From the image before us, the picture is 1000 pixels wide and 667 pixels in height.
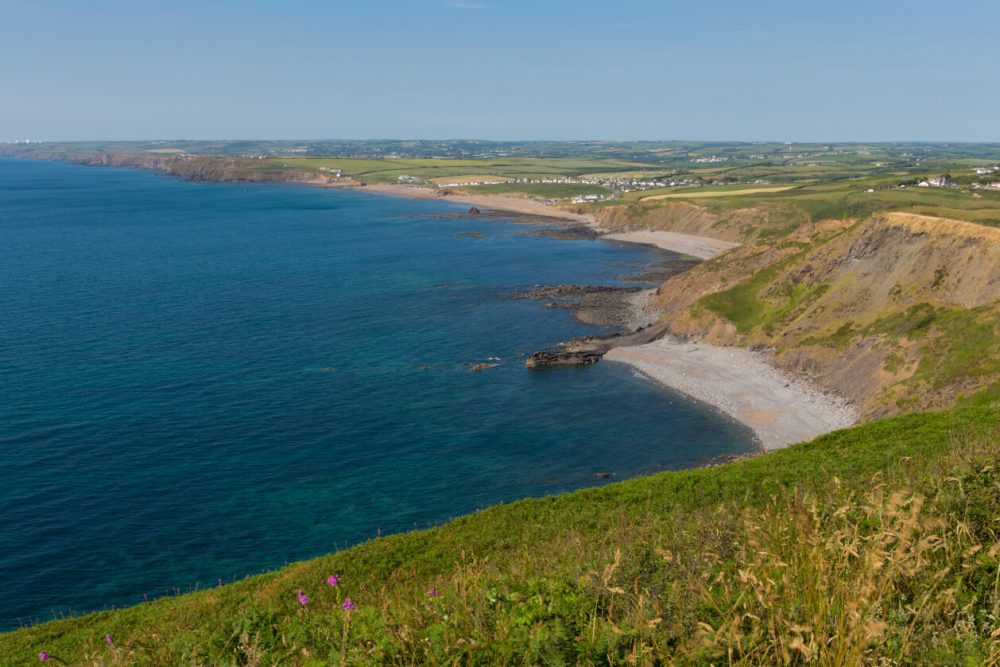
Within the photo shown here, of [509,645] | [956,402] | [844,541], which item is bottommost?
[956,402]

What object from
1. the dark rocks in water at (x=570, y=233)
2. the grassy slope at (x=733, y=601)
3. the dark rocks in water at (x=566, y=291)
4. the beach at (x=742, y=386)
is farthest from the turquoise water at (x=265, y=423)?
the dark rocks in water at (x=570, y=233)

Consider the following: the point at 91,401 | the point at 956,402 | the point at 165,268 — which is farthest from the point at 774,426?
the point at 165,268

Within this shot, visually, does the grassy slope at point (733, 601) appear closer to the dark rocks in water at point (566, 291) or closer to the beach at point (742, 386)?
the beach at point (742, 386)

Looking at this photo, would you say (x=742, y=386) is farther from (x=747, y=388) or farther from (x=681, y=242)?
(x=681, y=242)

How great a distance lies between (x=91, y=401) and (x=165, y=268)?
7220 cm

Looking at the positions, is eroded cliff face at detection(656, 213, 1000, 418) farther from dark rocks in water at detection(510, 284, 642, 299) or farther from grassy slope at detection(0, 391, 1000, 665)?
Answer: grassy slope at detection(0, 391, 1000, 665)

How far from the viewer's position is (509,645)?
9.78 meters

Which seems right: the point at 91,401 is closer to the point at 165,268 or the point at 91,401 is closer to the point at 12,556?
the point at 12,556

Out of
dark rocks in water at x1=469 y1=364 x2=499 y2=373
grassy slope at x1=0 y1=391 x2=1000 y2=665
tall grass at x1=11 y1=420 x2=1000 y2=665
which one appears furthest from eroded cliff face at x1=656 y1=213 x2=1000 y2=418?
tall grass at x1=11 y1=420 x2=1000 y2=665

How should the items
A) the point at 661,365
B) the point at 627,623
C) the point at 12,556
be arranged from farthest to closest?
the point at 661,365
the point at 12,556
the point at 627,623

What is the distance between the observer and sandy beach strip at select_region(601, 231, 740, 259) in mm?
151375

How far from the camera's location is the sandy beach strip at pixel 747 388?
6000 centimetres

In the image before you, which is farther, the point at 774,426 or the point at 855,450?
the point at 774,426

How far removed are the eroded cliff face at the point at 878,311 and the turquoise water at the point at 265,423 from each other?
14179 millimetres
